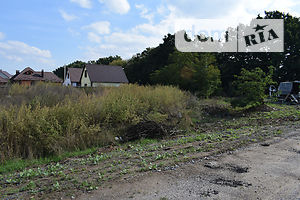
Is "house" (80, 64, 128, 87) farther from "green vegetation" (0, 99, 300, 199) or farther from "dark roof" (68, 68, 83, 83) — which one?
"green vegetation" (0, 99, 300, 199)

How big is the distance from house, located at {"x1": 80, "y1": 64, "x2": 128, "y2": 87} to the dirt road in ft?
104

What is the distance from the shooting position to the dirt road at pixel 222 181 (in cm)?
333

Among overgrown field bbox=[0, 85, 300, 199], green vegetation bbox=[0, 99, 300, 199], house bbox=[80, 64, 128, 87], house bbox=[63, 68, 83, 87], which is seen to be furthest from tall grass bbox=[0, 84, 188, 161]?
house bbox=[63, 68, 83, 87]

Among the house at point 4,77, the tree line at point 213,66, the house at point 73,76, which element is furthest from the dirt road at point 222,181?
the house at point 73,76

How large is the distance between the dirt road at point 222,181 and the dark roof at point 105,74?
32380 mm

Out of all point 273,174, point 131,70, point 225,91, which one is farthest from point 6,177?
point 131,70

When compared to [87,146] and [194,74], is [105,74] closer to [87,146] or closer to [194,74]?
[194,74]

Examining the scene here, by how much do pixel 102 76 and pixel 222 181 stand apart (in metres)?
34.4

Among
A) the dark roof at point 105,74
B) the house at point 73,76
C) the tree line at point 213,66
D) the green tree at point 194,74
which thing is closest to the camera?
the green tree at point 194,74

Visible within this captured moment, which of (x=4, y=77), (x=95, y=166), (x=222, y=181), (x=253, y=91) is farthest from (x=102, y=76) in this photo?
(x=222, y=181)

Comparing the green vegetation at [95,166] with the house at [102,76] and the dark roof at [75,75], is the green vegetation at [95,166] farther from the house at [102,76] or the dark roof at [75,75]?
the dark roof at [75,75]

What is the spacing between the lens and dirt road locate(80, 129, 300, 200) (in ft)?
10.9

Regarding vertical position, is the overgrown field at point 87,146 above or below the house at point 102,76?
below

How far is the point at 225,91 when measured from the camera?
31172 millimetres
